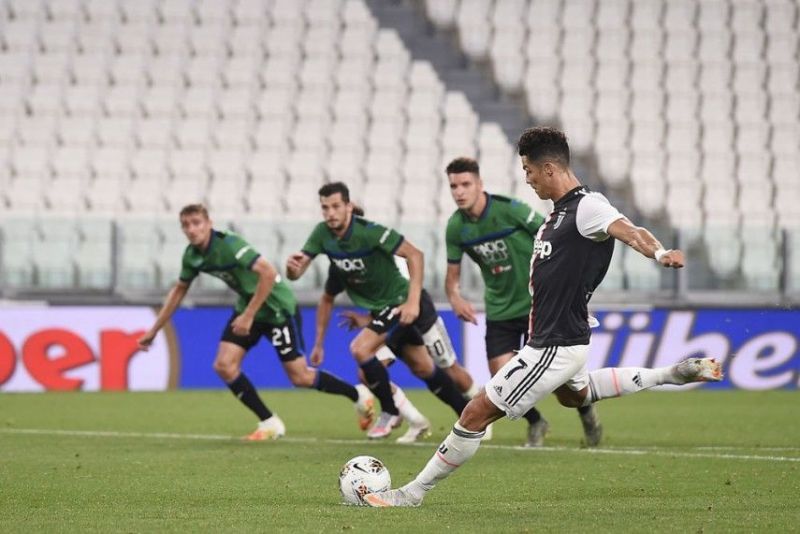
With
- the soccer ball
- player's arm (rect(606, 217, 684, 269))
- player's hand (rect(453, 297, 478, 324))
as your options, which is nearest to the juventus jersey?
player's arm (rect(606, 217, 684, 269))

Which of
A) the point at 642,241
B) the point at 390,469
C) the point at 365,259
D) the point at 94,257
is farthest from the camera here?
the point at 94,257

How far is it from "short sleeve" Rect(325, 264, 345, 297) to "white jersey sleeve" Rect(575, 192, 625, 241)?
5.33 meters

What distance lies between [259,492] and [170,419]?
21.3ft

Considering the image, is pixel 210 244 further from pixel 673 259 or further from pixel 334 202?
pixel 673 259

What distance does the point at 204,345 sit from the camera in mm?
18625

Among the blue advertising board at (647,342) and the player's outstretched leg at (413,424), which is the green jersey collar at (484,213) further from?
the blue advertising board at (647,342)

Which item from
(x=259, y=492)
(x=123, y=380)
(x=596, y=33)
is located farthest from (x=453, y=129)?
(x=259, y=492)

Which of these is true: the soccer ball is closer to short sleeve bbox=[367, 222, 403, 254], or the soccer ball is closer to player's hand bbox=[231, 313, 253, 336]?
player's hand bbox=[231, 313, 253, 336]

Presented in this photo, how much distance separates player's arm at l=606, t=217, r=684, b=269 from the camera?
6.30m

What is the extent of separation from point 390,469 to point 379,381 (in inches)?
102

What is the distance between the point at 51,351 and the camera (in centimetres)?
1841

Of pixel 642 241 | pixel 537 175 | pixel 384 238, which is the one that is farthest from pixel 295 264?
pixel 642 241

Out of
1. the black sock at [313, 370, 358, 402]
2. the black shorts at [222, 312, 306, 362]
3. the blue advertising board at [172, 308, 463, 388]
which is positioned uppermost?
the black shorts at [222, 312, 306, 362]

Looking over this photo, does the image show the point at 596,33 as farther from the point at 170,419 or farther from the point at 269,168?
the point at 170,419
